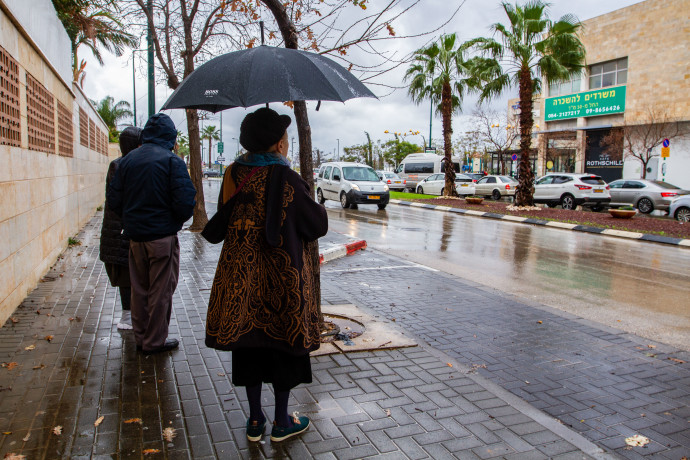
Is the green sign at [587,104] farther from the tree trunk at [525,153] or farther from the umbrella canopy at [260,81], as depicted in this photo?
the umbrella canopy at [260,81]

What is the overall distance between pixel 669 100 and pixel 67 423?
3730cm

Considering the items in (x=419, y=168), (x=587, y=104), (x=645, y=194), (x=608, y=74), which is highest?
(x=608, y=74)

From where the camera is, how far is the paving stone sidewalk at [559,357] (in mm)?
3566

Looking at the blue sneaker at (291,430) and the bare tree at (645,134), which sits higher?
the bare tree at (645,134)

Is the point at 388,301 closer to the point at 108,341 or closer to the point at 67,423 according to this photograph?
the point at 108,341

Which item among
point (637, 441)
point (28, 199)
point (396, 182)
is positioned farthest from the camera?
point (396, 182)

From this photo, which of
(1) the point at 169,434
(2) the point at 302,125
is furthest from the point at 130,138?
(1) the point at 169,434

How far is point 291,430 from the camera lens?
317 centimetres

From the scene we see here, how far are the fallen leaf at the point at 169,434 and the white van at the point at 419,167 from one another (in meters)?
36.2

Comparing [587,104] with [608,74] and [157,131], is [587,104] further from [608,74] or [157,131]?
[157,131]

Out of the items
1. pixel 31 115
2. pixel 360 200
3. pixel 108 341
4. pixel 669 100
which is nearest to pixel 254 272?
pixel 108 341

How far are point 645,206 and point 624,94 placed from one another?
651 inches

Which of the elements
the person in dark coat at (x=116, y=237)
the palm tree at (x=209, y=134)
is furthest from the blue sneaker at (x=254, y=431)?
the palm tree at (x=209, y=134)

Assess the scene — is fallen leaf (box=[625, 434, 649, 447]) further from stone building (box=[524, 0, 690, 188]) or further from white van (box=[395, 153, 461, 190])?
white van (box=[395, 153, 461, 190])
